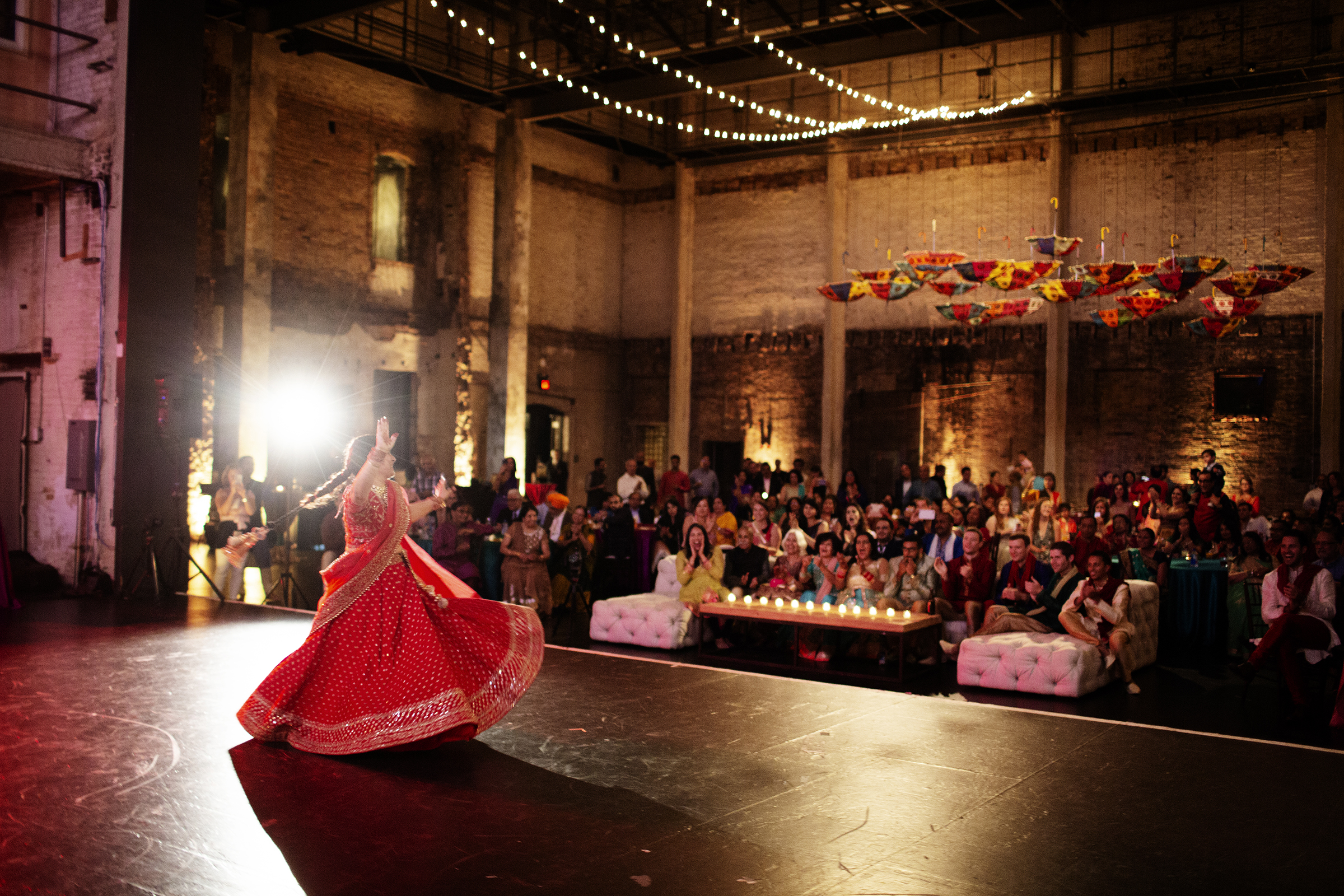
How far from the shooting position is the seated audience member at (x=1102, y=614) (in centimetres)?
688

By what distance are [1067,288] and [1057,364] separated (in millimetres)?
4868

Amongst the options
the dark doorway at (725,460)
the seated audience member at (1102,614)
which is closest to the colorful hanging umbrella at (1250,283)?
the seated audience member at (1102,614)

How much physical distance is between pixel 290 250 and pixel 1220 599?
11.3m

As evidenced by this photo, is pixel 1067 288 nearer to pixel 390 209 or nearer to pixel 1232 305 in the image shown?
pixel 1232 305

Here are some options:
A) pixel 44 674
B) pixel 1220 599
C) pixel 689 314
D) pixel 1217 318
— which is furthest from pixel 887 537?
pixel 689 314

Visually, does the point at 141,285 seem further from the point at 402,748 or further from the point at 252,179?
the point at 402,748

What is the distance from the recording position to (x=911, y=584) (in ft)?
25.3

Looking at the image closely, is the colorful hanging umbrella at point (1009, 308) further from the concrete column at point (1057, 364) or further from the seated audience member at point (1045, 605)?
the seated audience member at point (1045, 605)

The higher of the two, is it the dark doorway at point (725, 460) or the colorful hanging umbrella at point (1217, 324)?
the colorful hanging umbrella at point (1217, 324)

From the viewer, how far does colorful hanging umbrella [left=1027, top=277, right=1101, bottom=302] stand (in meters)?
10.4

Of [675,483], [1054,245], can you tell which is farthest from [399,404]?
[1054,245]

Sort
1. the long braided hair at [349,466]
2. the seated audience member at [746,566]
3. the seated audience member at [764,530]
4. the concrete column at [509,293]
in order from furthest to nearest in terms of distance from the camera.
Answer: the concrete column at [509,293] → the seated audience member at [764,530] → the seated audience member at [746,566] → the long braided hair at [349,466]

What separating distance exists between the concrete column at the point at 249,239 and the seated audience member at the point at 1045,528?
8.97m

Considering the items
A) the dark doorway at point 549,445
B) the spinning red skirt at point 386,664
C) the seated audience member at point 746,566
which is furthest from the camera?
the dark doorway at point 549,445
